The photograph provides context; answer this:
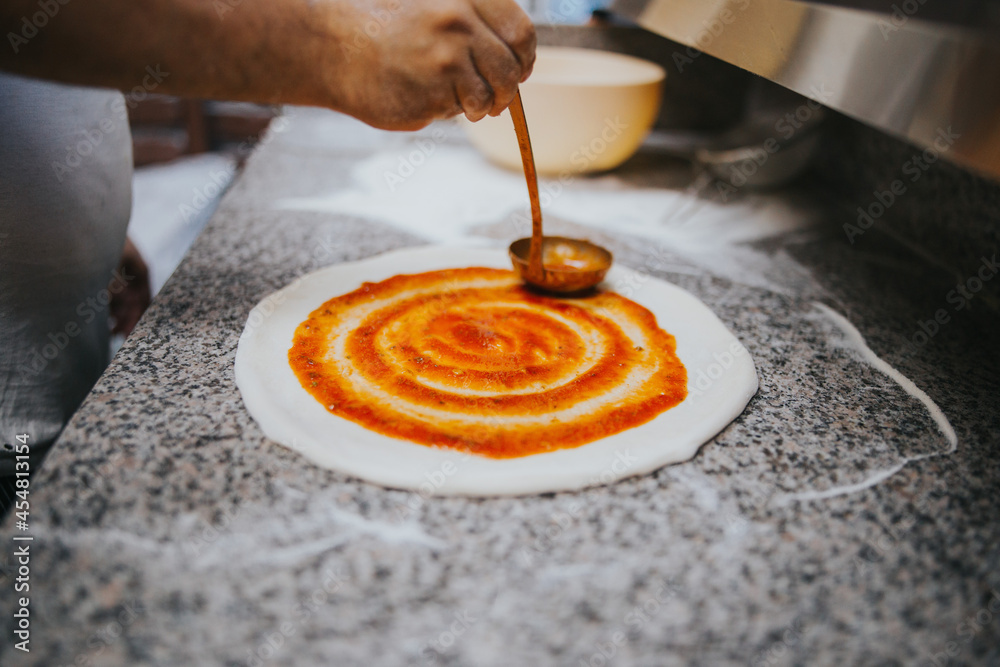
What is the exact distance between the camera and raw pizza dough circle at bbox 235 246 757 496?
599 millimetres

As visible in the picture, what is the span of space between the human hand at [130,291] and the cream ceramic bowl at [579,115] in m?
0.82

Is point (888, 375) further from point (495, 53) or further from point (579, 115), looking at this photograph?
point (579, 115)

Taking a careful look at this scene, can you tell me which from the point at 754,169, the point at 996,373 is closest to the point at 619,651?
the point at 996,373

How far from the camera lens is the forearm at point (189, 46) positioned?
1.83ft

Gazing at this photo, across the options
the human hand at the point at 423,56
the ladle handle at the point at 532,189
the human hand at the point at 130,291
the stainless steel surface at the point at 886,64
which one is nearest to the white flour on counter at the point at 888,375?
the stainless steel surface at the point at 886,64

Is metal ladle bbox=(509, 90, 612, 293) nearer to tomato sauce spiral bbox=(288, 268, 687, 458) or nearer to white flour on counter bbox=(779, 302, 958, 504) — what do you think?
tomato sauce spiral bbox=(288, 268, 687, 458)

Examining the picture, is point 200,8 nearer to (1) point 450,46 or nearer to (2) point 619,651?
(1) point 450,46

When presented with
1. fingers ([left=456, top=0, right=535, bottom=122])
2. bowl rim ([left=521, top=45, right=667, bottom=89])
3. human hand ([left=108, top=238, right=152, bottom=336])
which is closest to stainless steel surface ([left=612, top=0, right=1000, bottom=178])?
fingers ([left=456, top=0, right=535, bottom=122])

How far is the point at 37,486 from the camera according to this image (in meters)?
0.56

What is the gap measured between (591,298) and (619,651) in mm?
583

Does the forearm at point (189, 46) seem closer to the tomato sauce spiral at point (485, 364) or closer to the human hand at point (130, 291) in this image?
the tomato sauce spiral at point (485, 364)

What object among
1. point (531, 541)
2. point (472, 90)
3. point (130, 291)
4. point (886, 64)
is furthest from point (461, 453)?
point (130, 291)

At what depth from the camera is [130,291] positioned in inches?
58.6

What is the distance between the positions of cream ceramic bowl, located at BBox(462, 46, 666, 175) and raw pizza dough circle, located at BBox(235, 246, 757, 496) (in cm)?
58
